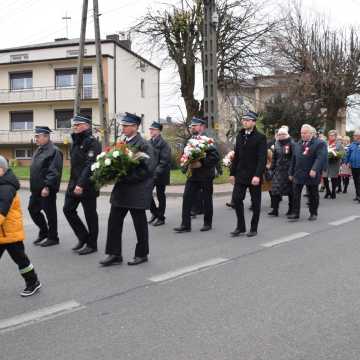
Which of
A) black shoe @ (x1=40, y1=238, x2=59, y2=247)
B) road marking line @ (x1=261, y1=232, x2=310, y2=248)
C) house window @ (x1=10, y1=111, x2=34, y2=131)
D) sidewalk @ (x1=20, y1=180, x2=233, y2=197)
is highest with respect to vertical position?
house window @ (x1=10, y1=111, x2=34, y2=131)

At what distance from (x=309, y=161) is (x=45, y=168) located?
16.6ft

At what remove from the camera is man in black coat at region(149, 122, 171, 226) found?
30.2 feet

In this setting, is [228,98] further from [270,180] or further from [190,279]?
[190,279]

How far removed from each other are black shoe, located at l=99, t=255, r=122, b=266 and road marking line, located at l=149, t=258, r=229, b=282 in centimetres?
76

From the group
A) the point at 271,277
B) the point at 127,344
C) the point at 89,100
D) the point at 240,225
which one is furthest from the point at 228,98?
the point at 127,344

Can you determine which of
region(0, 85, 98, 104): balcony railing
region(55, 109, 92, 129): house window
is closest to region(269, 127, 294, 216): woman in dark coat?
region(0, 85, 98, 104): balcony railing

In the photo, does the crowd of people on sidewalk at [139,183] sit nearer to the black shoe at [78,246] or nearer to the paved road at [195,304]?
the black shoe at [78,246]

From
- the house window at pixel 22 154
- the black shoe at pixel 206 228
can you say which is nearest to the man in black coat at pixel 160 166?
the black shoe at pixel 206 228

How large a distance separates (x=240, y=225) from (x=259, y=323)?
13.1ft

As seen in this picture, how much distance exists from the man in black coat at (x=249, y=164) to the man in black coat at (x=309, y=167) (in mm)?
1843

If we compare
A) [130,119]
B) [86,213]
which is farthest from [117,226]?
[130,119]

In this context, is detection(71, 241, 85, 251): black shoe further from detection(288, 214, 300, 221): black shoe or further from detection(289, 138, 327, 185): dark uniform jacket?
detection(289, 138, 327, 185): dark uniform jacket

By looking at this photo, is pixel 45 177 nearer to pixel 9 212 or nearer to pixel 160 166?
pixel 9 212

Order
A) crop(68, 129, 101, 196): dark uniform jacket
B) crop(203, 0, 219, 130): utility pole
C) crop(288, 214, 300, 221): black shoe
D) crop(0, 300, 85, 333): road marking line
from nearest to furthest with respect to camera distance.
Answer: crop(0, 300, 85, 333): road marking line → crop(68, 129, 101, 196): dark uniform jacket → crop(288, 214, 300, 221): black shoe → crop(203, 0, 219, 130): utility pole
